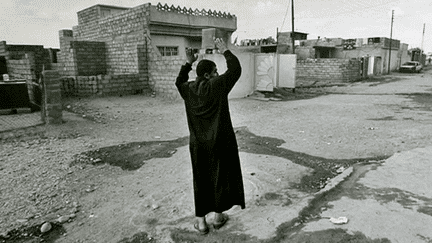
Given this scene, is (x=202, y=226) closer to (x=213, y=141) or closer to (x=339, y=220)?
(x=213, y=141)

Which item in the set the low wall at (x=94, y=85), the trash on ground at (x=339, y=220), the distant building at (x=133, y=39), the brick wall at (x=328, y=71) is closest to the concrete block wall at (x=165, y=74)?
the distant building at (x=133, y=39)

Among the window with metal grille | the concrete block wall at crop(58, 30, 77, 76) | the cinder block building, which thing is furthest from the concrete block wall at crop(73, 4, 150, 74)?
the concrete block wall at crop(58, 30, 77, 76)

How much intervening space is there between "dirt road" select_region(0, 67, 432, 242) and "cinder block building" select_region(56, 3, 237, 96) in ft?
10.8

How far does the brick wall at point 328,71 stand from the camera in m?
19.7

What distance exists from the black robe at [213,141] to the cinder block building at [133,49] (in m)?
8.03

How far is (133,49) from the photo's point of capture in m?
11.9

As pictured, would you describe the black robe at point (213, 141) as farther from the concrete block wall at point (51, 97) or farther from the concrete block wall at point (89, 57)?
the concrete block wall at point (89, 57)

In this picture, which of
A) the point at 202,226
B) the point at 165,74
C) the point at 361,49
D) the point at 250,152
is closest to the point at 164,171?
the point at 250,152

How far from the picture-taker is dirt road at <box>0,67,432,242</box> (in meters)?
2.63

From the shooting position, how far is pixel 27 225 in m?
2.80

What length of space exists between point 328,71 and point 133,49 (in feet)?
43.9

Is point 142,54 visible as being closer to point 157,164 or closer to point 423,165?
point 157,164

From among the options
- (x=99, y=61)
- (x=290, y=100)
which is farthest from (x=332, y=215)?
(x=99, y=61)

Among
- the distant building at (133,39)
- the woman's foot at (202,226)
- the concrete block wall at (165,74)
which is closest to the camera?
the woman's foot at (202,226)
